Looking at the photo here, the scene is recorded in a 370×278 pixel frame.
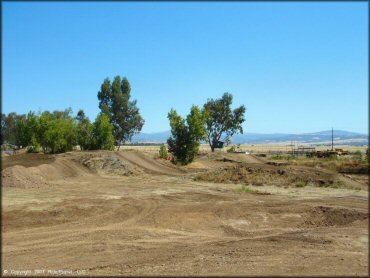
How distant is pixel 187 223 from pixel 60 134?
3443 cm

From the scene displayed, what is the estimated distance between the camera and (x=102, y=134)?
4975 centimetres

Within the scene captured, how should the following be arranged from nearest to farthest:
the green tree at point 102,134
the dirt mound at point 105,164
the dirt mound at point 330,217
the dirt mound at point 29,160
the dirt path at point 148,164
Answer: the dirt mound at point 330,217
the dirt mound at point 29,160
the dirt mound at point 105,164
the dirt path at point 148,164
the green tree at point 102,134

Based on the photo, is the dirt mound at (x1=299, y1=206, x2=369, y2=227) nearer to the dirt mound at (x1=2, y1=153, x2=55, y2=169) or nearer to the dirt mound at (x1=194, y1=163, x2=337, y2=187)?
the dirt mound at (x1=194, y1=163, x2=337, y2=187)

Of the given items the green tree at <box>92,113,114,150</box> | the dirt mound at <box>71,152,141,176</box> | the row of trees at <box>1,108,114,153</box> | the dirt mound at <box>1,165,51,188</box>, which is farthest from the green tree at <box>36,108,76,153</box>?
the dirt mound at <box>1,165,51,188</box>

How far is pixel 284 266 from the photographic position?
9312 mm

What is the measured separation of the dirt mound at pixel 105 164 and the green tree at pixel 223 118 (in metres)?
32.2

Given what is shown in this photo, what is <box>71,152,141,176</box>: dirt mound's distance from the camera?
3627cm

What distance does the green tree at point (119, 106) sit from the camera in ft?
244

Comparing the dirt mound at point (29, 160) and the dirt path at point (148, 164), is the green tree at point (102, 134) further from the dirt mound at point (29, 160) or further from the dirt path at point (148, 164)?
the dirt mound at point (29, 160)

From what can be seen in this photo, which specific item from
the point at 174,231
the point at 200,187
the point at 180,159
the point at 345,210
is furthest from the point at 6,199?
the point at 180,159

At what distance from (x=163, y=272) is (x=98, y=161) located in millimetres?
29542

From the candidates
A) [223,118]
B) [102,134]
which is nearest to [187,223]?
[102,134]

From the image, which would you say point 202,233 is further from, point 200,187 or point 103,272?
point 200,187

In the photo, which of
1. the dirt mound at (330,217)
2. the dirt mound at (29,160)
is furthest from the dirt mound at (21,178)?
the dirt mound at (330,217)
